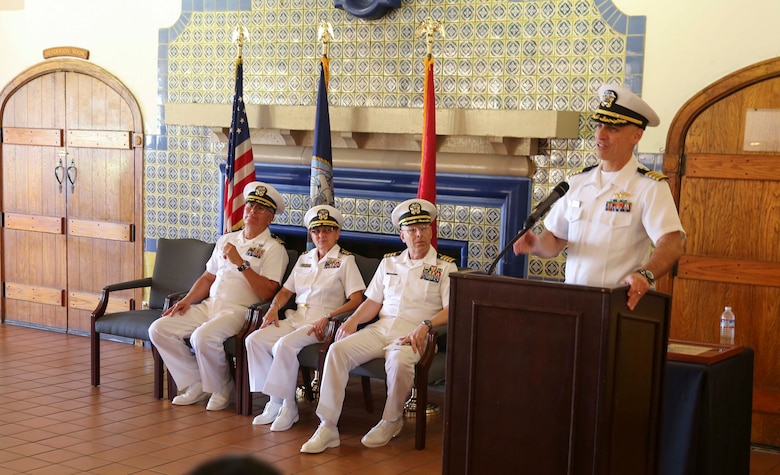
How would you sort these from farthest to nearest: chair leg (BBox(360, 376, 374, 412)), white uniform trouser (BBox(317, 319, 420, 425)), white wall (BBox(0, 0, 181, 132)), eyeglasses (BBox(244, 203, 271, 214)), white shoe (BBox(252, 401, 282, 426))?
white wall (BBox(0, 0, 181, 132)) → eyeglasses (BBox(244, 203, 271, 214)) → chair leg (BBox(360, 376, 374, 412)) → white shoe (BBox(252, 401, 282, 426)) → white uniform trouser (BBox(317, 319, 420, 425))

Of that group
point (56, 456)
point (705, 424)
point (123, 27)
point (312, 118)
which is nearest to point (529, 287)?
point (705, 424)

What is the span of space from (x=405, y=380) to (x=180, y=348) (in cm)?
159

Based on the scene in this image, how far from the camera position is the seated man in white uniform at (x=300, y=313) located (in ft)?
17.2

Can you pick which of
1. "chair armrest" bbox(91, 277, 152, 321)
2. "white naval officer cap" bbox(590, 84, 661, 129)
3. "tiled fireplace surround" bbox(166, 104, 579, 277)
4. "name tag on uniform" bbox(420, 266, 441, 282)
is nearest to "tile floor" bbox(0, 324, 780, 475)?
"chair armrest" bbox(91, 277, 152, 321)

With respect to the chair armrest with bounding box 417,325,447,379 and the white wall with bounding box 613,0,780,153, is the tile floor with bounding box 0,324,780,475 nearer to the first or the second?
the chair armrest with bounding box 417,325,447,379

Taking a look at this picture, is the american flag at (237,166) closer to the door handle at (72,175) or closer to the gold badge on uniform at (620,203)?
the door handle at (72,175)

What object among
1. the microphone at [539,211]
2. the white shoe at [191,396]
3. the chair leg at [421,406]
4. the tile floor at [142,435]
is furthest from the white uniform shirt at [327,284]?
the microphone at [539,211]

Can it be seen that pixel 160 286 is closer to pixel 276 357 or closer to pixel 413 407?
pixel 276 357

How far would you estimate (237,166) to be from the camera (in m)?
6.45

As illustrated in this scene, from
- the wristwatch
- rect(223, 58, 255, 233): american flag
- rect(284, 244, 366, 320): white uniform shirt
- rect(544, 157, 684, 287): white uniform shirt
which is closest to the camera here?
the wristwatch

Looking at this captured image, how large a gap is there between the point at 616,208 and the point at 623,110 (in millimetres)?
362

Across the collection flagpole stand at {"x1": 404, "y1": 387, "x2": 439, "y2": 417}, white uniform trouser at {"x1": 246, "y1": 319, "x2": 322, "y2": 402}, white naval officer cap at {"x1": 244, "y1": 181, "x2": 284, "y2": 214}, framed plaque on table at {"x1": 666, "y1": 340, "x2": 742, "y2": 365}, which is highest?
white naval officer cap at {"x1": 244, "y1": 181, "x2": 284, "y2": 214}

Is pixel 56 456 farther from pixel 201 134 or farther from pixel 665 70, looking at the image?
pixel 665 70

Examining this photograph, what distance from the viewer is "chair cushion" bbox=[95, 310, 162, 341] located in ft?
19.4
